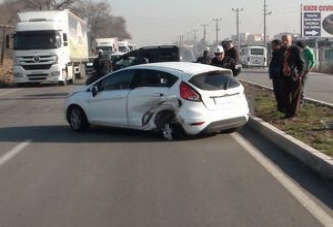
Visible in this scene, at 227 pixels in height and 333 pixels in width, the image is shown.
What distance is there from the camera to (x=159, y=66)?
12078 millimetres

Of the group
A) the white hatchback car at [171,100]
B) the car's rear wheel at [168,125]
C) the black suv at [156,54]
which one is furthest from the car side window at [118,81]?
the black suv at [156,54]

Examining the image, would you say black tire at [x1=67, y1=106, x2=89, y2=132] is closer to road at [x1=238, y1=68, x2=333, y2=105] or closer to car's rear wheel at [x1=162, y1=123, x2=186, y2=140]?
car's rear wheel at [x1=162, y1=123, x2=186, y2=140]

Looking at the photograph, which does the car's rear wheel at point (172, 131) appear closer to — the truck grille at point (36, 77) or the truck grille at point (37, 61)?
the truck grille at point (37, 61)

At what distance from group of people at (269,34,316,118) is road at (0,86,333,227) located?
5.17 ft

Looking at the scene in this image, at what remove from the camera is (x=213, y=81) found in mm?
11594

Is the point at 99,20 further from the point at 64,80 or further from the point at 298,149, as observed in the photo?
the point at 298,149

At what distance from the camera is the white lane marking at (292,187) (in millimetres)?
6113

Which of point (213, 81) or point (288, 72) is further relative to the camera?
point (288, 72)

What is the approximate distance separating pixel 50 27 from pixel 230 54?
51.3ft

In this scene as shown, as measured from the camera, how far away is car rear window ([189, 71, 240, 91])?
11.4 meters

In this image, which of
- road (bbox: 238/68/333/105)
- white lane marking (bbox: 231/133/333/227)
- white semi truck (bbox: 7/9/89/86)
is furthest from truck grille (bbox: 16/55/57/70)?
white lane marking (bbox: 231/133/333/227)

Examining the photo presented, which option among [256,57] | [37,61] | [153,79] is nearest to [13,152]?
[153,79]

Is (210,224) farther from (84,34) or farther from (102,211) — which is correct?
(84,34)

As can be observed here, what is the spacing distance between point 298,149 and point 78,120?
5390 millimetres
